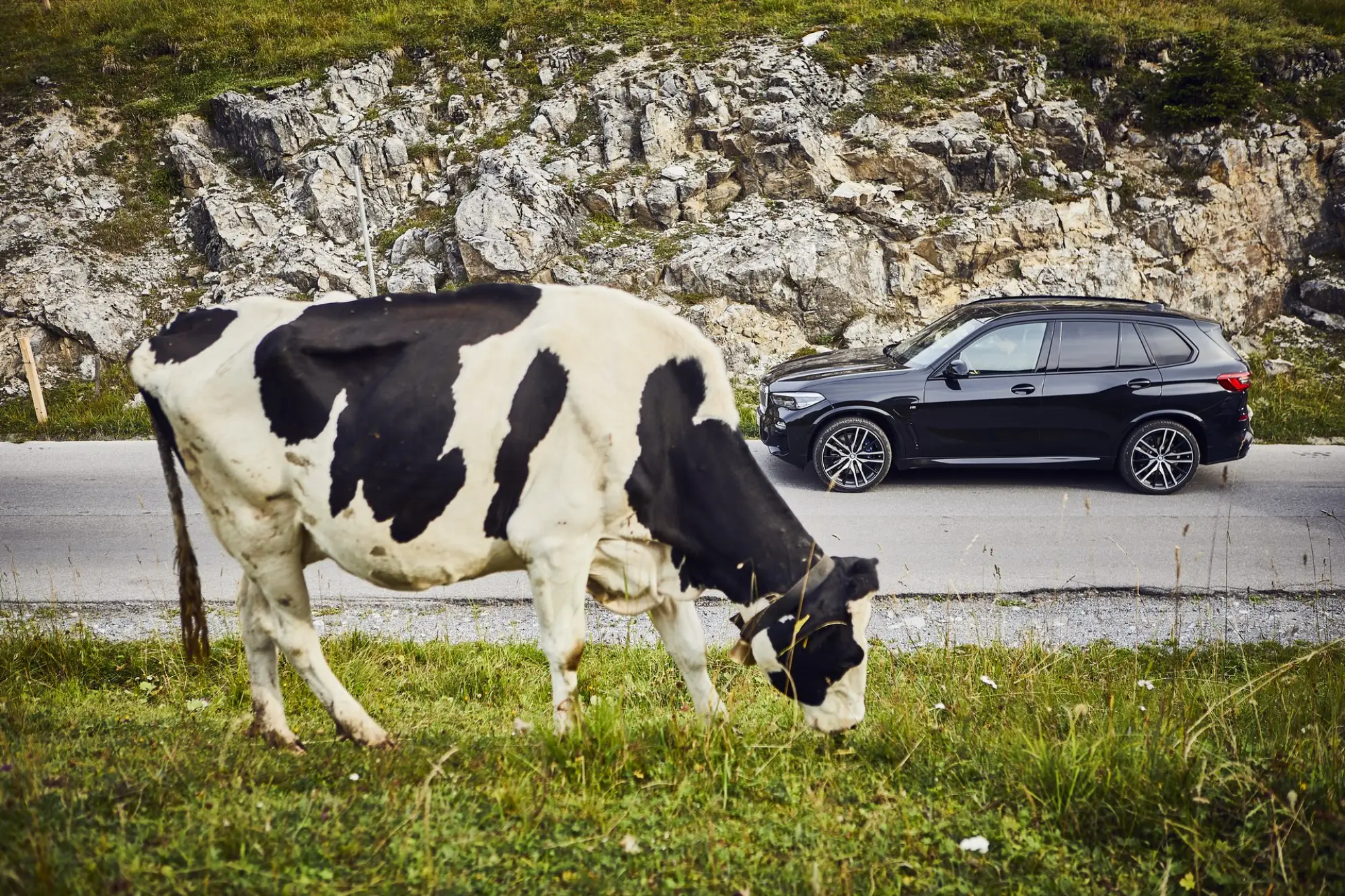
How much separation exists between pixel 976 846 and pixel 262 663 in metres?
2.87

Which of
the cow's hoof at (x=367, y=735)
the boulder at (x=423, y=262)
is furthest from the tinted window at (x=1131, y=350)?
the boulder at (x=423, y=262)

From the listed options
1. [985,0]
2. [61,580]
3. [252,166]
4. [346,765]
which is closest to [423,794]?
[346,765]

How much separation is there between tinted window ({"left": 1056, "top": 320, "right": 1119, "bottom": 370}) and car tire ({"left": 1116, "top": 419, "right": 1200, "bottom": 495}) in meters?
0.77

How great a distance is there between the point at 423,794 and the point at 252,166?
57.5 feet

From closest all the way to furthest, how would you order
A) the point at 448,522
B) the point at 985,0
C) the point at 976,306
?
the point at 448,522 < the point at 976,306 < the point at 985,0

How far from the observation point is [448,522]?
3213mm

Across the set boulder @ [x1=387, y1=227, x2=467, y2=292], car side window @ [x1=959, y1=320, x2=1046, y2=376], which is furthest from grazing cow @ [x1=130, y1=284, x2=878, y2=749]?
boulder @ [x1=387, y1=227, x2=467, y2=292]

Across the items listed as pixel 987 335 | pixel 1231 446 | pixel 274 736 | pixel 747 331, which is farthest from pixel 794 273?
pixel 274 736

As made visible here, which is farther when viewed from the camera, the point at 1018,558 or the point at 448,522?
the point at 1018,558

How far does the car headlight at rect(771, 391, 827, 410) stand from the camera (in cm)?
835

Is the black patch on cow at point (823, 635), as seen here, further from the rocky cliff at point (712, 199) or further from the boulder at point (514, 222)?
the boulder at point (514, 222)

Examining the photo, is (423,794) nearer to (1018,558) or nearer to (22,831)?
(22,831)

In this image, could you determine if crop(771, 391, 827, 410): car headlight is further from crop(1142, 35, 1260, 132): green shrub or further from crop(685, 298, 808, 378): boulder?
crop(1142, 35, 1260, 132): green shrub

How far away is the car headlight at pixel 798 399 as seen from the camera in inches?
329
